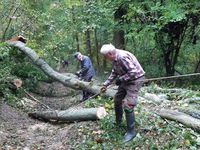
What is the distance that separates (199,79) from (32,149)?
10.8 metres

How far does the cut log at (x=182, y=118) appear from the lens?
772 centimetres

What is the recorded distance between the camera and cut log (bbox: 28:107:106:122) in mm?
8953

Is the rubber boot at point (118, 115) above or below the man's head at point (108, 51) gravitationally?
below

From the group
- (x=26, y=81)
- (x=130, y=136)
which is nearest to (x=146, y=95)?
(x=130, y=136)

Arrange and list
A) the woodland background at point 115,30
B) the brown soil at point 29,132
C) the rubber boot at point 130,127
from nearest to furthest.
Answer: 1. the rubber boot at point 130,127
2. the brown soil at point 29,132
3. the woodland background at point 115,30

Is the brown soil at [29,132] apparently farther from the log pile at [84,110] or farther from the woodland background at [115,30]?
the woodland background at [115,30]

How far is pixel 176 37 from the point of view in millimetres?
17406

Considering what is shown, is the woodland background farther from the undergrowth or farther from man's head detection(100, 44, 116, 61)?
man's head detection(100, 44, 116, 61)

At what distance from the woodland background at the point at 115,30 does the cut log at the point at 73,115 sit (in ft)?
5.22

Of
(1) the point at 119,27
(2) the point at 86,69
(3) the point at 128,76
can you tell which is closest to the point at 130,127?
(3) the point at 128,76

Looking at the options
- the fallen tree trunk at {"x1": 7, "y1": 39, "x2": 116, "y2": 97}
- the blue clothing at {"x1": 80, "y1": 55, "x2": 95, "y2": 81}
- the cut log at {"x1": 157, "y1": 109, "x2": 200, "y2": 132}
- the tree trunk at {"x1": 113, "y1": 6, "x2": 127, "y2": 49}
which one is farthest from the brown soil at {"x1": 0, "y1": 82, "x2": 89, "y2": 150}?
the tree trunk at {"x1": 113, "y1": 6, "x2": 127, "y2": 49}

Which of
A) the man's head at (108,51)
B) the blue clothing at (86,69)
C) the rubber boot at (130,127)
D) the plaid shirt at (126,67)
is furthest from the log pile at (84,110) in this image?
the man's head at (108,51)

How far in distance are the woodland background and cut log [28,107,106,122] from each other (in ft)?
5.22

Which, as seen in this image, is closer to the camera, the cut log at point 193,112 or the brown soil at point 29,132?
the brown soil at point 29,132
